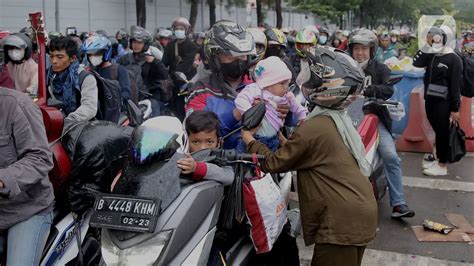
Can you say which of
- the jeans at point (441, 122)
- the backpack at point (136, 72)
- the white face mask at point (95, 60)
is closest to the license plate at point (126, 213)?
the white face mask at point (95, 60)

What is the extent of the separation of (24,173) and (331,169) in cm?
148

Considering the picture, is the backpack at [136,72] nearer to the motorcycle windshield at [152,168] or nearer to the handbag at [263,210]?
the handbag at [263,210]

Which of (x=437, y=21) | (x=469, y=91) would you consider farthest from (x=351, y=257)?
(x=437, y=21)

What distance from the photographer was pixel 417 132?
8891 mm

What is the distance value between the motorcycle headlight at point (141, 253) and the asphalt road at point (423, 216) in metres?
2.60

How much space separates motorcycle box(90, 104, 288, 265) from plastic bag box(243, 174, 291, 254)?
15.3 inches

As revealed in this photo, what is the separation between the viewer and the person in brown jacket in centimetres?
311

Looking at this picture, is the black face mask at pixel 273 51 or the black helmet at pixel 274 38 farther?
the black helmet at pixel 274 38

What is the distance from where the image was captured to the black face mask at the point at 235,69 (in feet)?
13.1

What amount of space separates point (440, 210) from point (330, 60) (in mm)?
3601

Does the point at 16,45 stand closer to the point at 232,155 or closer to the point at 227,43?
the point at 227,43

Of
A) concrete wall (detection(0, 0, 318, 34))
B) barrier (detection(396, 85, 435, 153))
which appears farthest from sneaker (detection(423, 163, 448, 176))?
concrete wall (detection(0, 0, 318, 34))

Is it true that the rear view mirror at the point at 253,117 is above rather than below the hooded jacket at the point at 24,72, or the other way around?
below

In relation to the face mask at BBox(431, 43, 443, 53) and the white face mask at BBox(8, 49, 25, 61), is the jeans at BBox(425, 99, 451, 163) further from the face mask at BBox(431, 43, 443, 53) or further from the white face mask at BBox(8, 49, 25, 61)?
the white face mask at BBox(8, 49, 25, 61)
